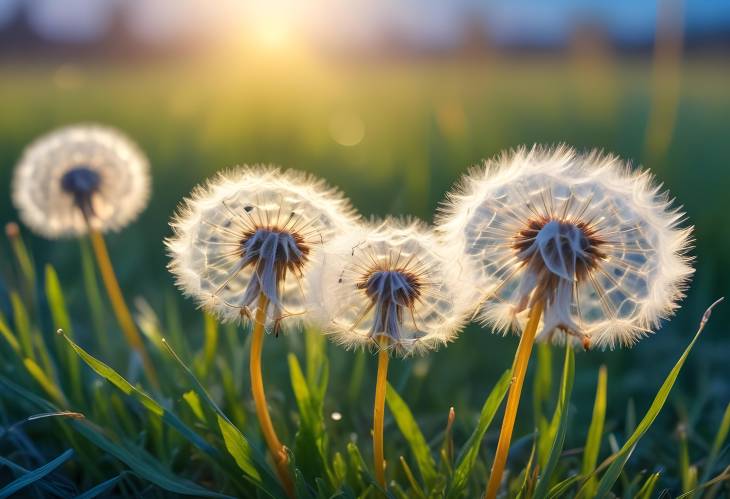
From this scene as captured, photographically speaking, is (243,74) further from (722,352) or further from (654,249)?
(654,249)

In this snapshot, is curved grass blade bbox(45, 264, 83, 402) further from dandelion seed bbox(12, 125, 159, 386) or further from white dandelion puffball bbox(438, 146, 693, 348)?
white dandelion puffball bbox(438, 146, 693, 348)

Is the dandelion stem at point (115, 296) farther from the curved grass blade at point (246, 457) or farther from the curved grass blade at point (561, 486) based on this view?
the curved grass blade at point (561, 486)

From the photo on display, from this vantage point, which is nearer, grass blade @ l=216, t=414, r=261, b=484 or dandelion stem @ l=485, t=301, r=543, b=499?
dandelion stem @ l=485, t=301, r=543, b=499

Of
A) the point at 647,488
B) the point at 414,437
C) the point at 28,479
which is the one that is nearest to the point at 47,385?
the point at 28,479

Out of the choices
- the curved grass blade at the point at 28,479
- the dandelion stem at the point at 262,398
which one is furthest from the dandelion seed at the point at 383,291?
the curved grass blade at the point at 28,479

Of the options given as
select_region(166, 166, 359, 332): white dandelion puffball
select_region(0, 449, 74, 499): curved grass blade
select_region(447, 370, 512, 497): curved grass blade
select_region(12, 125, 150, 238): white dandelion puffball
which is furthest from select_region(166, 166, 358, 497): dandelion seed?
select_region(12, 125, 150, 238): white dandelion puffball

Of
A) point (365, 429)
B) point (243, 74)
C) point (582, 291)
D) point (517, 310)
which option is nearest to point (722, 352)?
point (365, 429)
